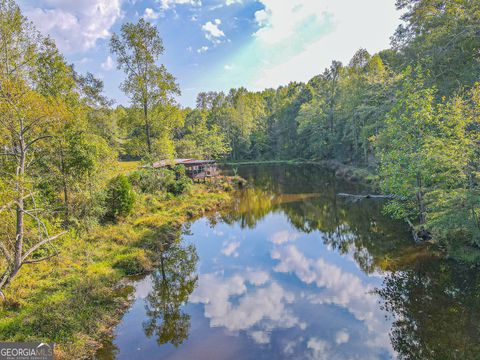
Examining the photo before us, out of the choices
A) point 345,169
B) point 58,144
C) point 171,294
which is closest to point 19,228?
point 171,294

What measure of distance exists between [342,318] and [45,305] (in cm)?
1102

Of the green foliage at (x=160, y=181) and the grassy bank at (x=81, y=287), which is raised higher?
the green foliage at (x=160, y=181)

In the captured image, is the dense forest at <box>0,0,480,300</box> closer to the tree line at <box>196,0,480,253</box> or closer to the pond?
the tree line at <box>196,0,480,253</box>

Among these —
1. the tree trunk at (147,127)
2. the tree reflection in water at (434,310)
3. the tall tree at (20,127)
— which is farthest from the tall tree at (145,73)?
the tree reflection in water at (434,310)

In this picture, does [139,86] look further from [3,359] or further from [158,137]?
[3,359]

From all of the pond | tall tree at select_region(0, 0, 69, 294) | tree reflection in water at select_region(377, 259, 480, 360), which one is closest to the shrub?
the pond

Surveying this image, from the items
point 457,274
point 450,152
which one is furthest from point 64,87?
point 457,274

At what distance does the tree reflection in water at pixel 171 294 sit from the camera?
1095cm

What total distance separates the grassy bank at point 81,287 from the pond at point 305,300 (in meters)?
0.82

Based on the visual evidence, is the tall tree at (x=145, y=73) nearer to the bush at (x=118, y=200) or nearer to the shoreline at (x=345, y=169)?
the bush at (x=118, y=200)

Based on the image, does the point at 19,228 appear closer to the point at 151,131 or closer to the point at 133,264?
the point at 133,264

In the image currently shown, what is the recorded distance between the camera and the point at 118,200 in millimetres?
Result: 20500

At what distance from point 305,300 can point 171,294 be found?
20.1 feet

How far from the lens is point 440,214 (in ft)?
41.6
